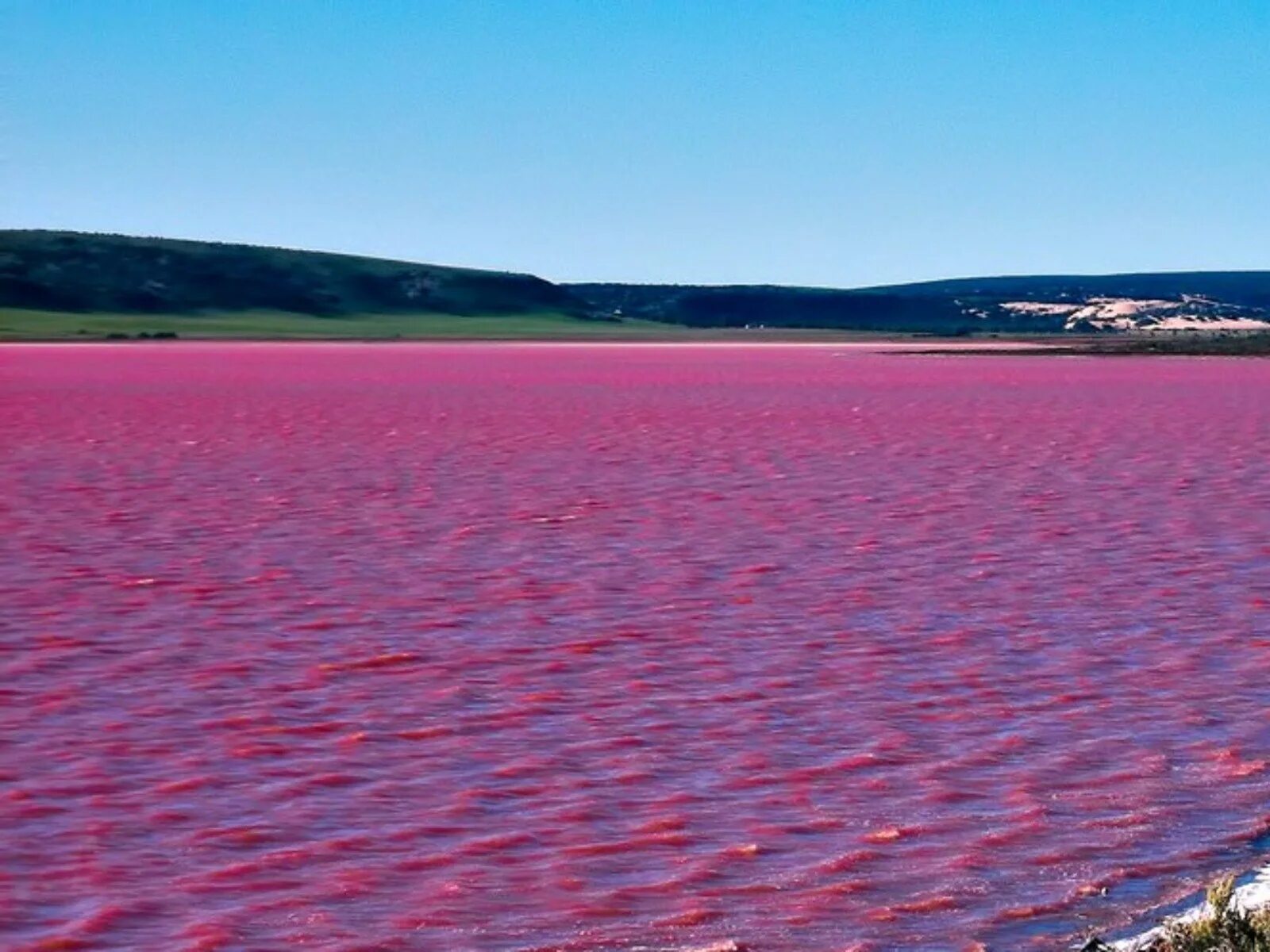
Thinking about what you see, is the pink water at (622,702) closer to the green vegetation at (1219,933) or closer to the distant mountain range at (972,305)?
the green vegetation at (1219,933)

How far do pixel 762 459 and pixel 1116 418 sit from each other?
892 cm

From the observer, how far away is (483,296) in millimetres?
166000

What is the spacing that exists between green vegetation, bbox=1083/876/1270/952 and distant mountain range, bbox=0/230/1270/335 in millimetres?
132075

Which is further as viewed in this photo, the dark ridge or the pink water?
the dark ridge

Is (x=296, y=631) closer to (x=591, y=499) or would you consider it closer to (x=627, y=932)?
(x=627, y=932)

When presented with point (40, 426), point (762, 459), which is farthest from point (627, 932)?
point (40, 426)

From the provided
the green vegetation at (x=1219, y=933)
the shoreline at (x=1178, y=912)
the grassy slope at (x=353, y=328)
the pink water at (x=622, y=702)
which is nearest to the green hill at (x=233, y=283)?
the grassy slope at (x=353, y=328)

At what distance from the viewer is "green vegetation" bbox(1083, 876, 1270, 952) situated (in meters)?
4.50

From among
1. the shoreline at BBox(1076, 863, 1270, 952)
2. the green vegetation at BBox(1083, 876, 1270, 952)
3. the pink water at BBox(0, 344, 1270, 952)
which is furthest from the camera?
the pink water at BBox(0, 344, 1270, 952)

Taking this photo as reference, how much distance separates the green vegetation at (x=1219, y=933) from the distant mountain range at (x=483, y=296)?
433 feet

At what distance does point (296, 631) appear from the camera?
9.79 m

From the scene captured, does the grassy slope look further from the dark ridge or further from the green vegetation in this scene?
the green vegetation

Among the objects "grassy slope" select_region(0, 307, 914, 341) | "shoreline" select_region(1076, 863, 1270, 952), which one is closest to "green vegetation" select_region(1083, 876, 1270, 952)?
"shoreline" select_region(1076, 863, 1270, 952)

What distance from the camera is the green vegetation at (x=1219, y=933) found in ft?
14.8
